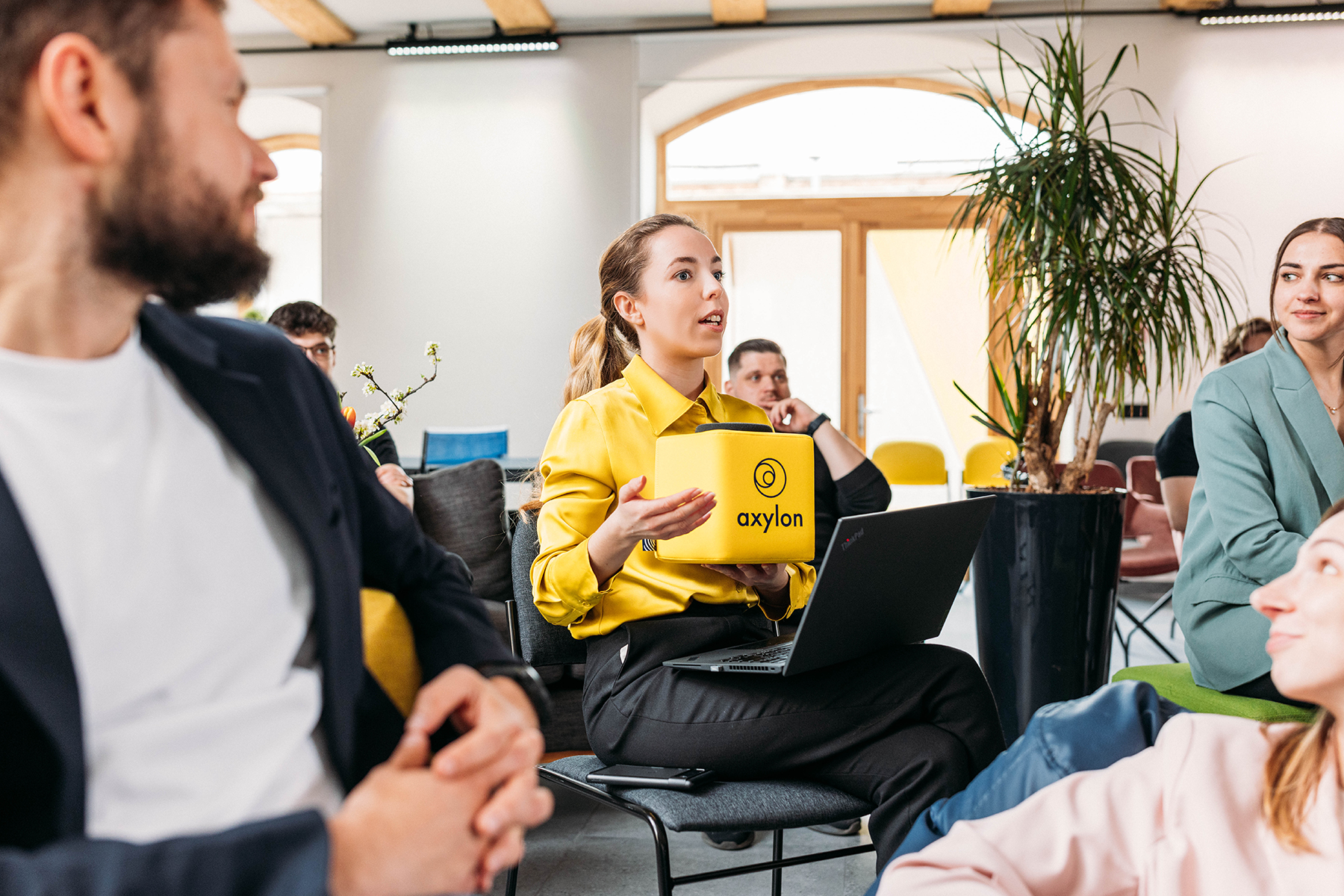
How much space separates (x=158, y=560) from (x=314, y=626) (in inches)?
5.5

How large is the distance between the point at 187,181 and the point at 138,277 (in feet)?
0.24

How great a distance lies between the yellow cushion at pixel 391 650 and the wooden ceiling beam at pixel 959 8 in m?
5.90

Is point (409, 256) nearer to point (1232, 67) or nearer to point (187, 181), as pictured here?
point (1232, 67)

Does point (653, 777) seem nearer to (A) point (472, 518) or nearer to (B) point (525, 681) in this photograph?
(B) point (525, 681)

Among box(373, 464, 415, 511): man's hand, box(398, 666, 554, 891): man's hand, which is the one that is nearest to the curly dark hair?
box(373, 464, 415, 511): man's hand

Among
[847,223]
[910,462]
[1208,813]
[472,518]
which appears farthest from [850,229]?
[1208,813]

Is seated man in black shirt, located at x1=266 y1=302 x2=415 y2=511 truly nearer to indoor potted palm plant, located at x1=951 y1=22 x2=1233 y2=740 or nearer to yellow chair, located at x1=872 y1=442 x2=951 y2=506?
indoor potted palm plant, located at x1=951 y1=22 x2=1233 y2=740

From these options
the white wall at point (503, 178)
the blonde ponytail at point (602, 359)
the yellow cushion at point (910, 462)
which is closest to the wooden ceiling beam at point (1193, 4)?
the white wall at point (503, 178)

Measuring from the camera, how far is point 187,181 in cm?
65

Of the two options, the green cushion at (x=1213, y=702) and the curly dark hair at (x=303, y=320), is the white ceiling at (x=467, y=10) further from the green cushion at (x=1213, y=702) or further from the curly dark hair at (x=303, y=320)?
the green cushion at (x=1213, y=702)

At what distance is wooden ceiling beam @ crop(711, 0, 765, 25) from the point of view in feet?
19.0

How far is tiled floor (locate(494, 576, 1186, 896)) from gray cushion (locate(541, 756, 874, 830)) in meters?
0.90

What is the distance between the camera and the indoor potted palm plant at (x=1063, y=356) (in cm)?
267

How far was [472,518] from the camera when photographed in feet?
9.43
